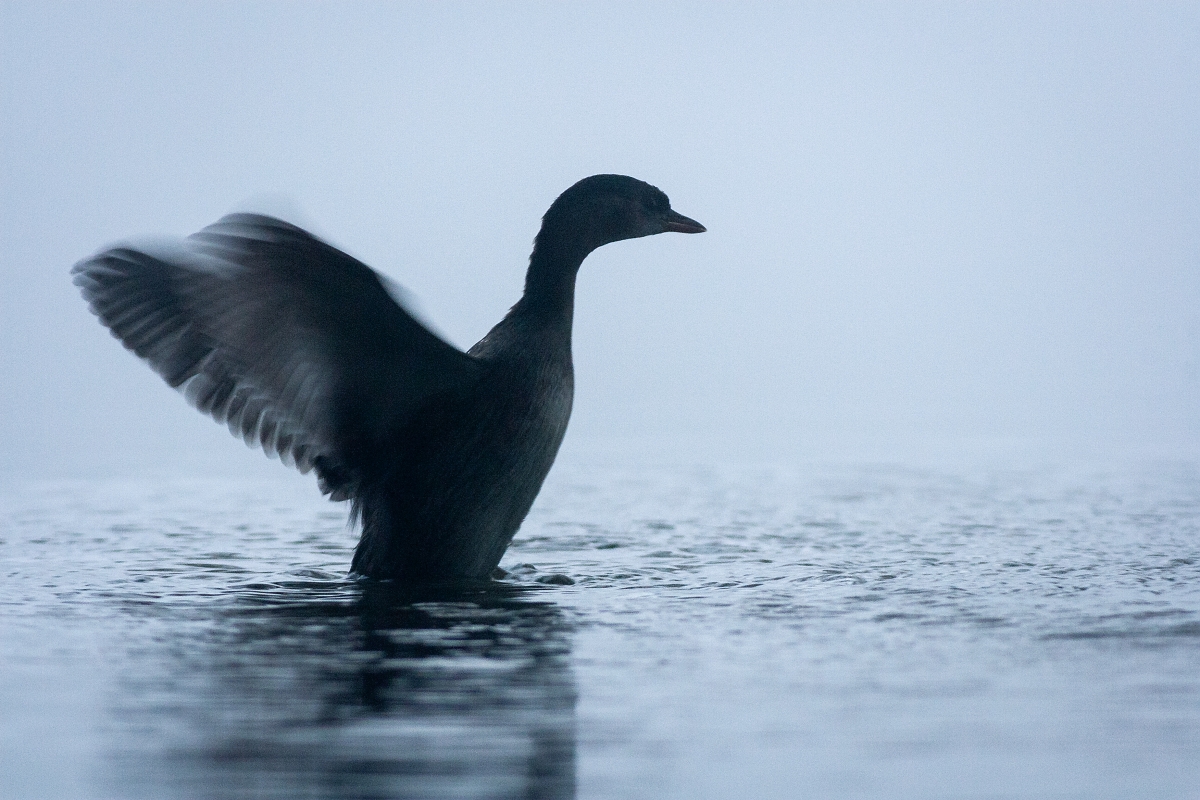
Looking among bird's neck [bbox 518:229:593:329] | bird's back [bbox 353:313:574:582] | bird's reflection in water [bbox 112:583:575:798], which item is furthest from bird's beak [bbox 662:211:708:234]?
bird's reflection in water [bbox 112:583:575:798]

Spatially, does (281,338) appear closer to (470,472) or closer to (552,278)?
(470,472)

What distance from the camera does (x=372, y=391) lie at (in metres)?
5.51

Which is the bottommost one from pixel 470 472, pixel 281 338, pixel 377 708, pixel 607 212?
pixel 377 708

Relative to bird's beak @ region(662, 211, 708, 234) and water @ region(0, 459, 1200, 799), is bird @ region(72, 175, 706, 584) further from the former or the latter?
bird's beak @ region(662, 211, 708, 234)

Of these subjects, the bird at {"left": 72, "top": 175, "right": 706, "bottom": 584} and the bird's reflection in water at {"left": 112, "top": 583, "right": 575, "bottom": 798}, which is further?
the bird at {"left": 72, "top": 175, "right": 706, "bottom": 584}

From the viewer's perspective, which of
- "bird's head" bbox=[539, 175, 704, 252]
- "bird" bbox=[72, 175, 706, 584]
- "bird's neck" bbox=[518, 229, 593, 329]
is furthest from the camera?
"bird's head" bbox=[539, 175, 704, 252]

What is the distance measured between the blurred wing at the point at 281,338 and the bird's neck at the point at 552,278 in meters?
0.54

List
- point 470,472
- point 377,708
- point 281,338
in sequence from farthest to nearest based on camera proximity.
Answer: point 470,472 → point 281,338 → point 377,708

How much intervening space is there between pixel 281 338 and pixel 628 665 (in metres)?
2.14

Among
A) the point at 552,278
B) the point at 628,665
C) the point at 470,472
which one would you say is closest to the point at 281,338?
the point at 470,472

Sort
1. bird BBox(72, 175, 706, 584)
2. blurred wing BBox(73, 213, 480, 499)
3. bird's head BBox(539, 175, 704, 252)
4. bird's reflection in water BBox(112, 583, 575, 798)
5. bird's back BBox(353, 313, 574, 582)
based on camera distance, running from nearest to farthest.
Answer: bird's reflection in water BBox(112, 583, 575, 798), blurred wing BBox(73, 213, 480, 499), bird BBox(72, 175, 706, 584), bird's back BBox(353, 313, 574, 582), bird's head BBox(539, 175, 704, 252)

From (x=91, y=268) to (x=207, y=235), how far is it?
78 centimetres

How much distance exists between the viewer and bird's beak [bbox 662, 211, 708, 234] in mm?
6541

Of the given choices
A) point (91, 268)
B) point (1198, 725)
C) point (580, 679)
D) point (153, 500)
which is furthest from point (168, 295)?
point (1198, 725)
